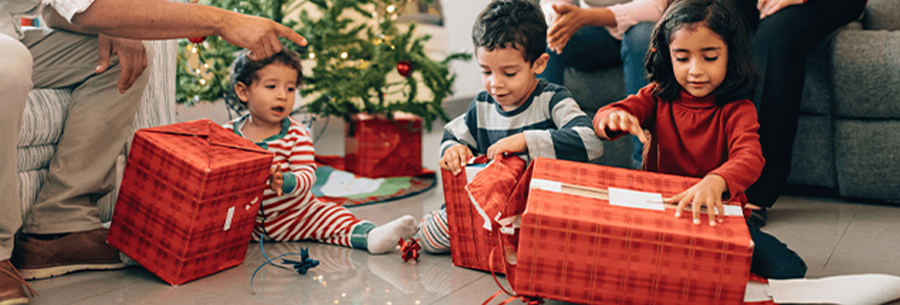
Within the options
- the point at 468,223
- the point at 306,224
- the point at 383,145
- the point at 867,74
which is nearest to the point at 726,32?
the point at 468,223

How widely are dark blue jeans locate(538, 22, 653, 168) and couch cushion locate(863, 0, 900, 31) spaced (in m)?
0.72

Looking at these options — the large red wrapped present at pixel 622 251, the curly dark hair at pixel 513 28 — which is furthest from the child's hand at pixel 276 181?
the large red wrapped present at pixel 622 251

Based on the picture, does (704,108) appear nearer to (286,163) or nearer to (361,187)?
(286,163)

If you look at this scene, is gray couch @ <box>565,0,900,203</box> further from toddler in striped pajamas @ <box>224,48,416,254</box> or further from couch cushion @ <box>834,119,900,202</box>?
toddler in striped pajamas @ <box>224,48,416,254</box>

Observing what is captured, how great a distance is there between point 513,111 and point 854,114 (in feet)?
3.33

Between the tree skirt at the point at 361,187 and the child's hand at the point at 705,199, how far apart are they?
3.28 ft

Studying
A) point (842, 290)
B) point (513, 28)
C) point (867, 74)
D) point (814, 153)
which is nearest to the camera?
point (842, 290)

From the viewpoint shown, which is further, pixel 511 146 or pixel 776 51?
pixel 776 51

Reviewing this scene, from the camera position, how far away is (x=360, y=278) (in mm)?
1104

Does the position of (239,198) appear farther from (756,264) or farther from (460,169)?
(756,264)

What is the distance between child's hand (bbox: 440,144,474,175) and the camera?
42.5 inches

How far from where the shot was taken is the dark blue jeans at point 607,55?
5.10 feet

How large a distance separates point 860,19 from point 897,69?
0.33 metres

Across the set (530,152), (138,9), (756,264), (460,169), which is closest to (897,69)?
(756,264)
